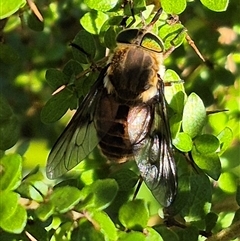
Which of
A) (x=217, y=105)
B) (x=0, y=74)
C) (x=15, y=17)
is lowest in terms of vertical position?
(x=217, y=105)

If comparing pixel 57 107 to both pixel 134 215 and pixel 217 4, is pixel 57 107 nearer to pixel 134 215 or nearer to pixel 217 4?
pixel 134 215

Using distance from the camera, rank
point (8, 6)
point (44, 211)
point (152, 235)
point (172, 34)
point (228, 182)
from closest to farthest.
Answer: point (8, 6), point (44, 211), point (152, 235), point (172, 34), point (228, 182)

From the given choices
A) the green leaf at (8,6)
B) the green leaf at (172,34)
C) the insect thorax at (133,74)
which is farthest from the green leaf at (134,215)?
the green leaf at (8,6)

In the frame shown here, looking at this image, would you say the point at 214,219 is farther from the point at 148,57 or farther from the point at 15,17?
the point at 15,17

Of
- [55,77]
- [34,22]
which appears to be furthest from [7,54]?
[55,77]

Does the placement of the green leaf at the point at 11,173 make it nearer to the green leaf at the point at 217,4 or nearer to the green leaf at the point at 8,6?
the green leaf at the point at 8,6

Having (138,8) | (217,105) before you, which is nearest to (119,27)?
(138,8)

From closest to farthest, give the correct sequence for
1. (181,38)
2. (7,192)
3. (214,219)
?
1. (7,192)
2. (181,38)
3. (214,219)
